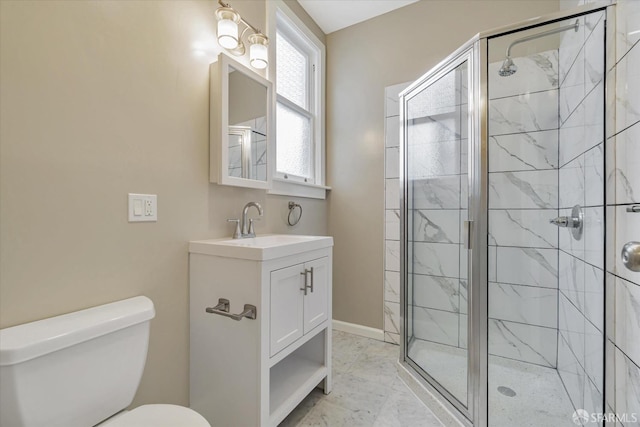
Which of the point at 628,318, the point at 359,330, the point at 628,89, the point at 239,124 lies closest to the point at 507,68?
the point at 628,89

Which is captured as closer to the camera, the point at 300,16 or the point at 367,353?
the point at 367,353

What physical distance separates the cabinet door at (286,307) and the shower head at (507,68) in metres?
1.48

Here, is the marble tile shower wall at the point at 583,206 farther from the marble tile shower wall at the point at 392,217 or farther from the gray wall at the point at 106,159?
the gray wall at the point at 106,159

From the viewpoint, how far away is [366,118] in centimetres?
247

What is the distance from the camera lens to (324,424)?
1.42 m

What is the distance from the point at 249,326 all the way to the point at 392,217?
151cm

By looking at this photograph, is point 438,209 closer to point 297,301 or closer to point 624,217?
point 624,217

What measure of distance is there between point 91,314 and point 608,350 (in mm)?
1906

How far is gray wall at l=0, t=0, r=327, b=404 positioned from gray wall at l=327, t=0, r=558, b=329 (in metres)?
1.31

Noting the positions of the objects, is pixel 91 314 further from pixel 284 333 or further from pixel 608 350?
pixel 608 350

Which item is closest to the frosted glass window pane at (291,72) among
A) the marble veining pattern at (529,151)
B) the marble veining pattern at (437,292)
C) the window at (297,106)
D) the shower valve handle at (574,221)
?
the window at (297,106)

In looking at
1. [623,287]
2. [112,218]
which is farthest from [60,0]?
[623,287]

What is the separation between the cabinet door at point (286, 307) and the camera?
4.00 feet

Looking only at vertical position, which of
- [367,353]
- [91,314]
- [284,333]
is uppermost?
[91,314]
